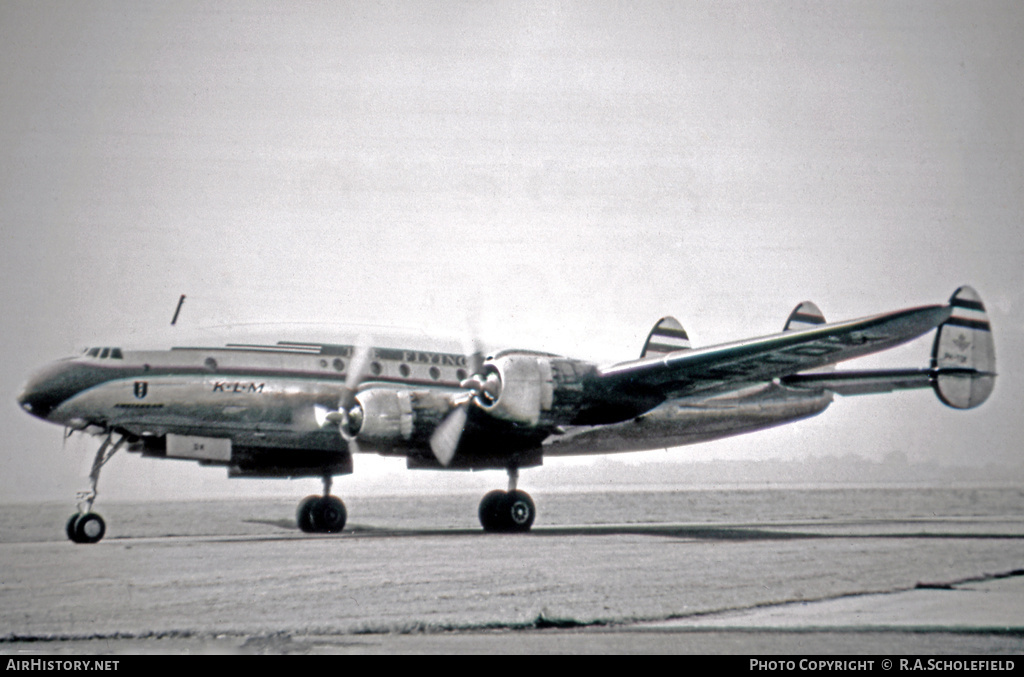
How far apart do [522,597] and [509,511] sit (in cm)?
853

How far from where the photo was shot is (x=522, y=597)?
8.31 metres

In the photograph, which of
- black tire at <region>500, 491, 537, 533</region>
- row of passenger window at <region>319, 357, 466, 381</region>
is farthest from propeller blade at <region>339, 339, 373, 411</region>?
black tire at <region>500, 491, 537, 533</region>

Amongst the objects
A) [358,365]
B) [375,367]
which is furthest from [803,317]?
[358,365]

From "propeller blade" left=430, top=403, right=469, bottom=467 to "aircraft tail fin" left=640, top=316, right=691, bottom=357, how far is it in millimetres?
6913

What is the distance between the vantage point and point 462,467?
54.0 feet

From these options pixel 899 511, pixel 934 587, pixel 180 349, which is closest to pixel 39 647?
pixel 934 587

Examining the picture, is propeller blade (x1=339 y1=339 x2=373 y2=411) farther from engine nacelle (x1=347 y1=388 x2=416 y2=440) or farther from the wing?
the wing

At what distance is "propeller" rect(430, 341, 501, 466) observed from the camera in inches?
596

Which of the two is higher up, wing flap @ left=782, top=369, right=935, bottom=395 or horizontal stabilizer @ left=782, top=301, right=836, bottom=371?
horizontal stabilizer @ left=782, top=301, right=836, bottom=371

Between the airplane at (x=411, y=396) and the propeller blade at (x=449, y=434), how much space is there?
0.03 m

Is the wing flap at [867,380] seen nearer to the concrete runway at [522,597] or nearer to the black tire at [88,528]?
the concrete runway at [522,597]

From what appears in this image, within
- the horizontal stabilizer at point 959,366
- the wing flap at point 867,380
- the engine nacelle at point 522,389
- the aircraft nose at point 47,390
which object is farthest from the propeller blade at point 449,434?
the horizontal stabilizer at point 959,366

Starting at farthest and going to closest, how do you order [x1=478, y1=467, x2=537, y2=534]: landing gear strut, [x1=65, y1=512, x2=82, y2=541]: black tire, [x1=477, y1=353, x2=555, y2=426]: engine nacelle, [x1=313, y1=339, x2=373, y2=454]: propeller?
[x1=478, y1=467, x2=537, y2=534]: landing gear strut, [x1=313, y1=339, x2=373, y2=454]: propeller, [x1=477, y1=353, x2=555, y2=426]: engine nacelle, [x1=65, y1=512, x2=82, y2=541]: black tire

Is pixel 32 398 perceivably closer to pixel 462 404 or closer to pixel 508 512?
pixel 462 404
